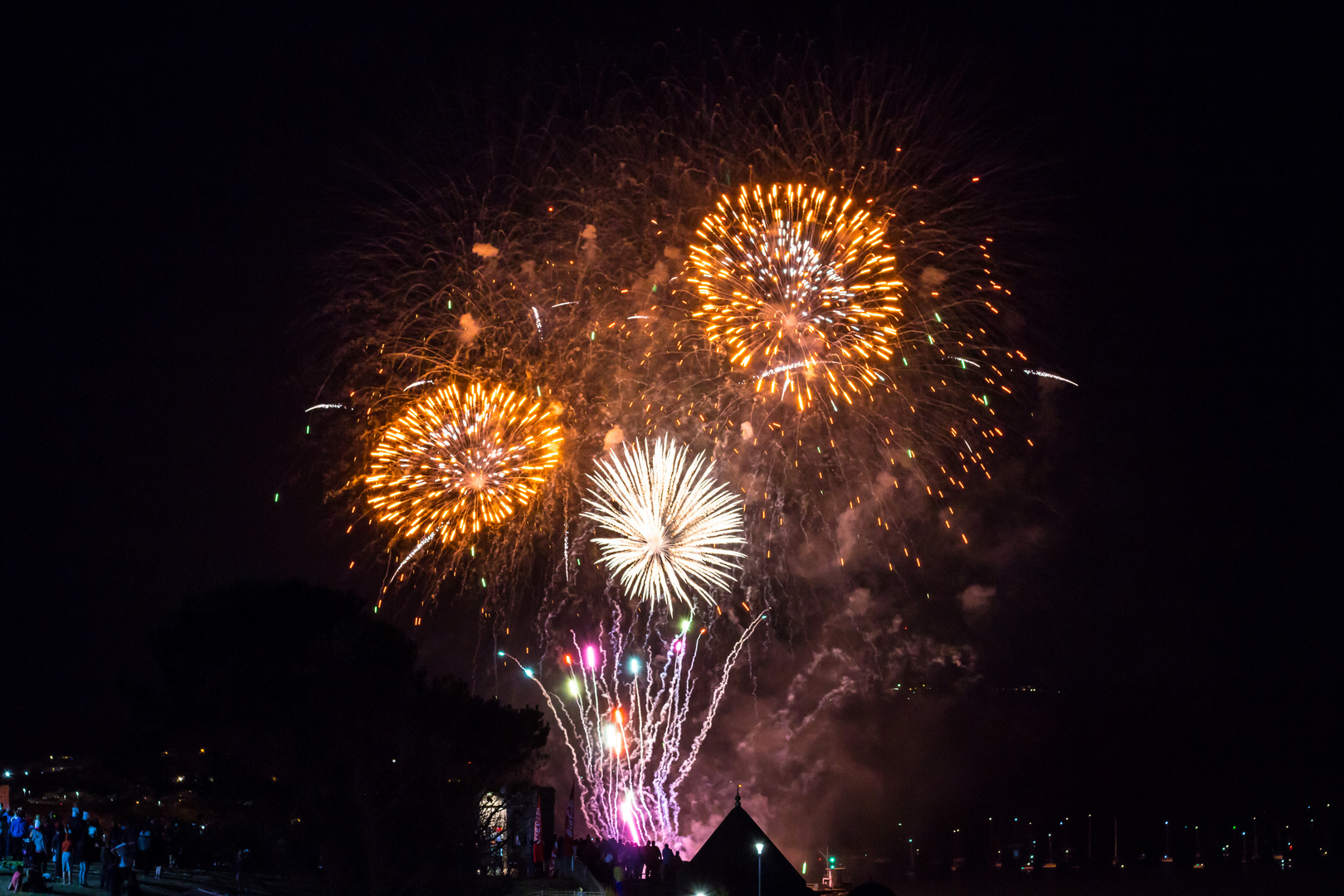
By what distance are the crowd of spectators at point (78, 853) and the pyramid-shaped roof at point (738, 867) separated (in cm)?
1066

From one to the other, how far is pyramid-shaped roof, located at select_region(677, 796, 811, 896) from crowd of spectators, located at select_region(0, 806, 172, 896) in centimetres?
1066

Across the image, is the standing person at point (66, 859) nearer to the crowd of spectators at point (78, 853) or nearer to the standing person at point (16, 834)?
the crowd of spectators at point (78, 853)

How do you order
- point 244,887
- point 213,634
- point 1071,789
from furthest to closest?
point 1071,789
point 213,634
point 244,887

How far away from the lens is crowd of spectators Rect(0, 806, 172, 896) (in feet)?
62.0

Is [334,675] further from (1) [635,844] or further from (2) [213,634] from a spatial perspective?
(1) [635,844]

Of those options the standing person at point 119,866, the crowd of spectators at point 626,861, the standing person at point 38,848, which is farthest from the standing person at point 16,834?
the crowd of spectators at point 626,861

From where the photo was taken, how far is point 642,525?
1011 inches

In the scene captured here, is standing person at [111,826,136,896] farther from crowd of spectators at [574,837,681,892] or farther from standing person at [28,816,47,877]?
crowd of spectators at [574,837,681,892]

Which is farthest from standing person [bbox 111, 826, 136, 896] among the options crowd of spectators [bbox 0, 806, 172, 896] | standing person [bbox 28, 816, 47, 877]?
standing person [bbox 28, 816, 47, 877]

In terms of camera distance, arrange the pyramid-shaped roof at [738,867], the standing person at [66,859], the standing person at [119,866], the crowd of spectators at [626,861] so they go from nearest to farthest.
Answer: the standing person at [119,866] → the standing person at [66,859] → the crowd of spectators at [626,861] → the pyramid-shaped roof at [738,867]

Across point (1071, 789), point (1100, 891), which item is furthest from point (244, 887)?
point (1071, 789)

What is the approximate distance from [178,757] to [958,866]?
74513 mm

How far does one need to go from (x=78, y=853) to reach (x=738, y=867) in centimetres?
1283

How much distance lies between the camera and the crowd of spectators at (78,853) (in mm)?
18891
